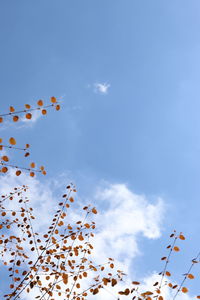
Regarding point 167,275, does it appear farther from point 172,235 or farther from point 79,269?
point 79,269

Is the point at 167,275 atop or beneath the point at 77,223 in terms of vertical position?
Result: beneath

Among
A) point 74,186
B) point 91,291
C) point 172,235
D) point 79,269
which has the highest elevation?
point 74,186

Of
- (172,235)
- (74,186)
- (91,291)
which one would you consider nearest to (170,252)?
(172,235)

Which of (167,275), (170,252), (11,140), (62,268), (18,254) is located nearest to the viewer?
(11,140)

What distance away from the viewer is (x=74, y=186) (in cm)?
834

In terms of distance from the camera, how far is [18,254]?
313 inches

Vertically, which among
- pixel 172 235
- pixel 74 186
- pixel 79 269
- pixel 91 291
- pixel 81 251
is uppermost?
pixel 74 186

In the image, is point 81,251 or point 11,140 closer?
point 11,140

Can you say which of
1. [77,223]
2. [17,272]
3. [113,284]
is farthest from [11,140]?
[17,272]

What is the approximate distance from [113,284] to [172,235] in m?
1.87

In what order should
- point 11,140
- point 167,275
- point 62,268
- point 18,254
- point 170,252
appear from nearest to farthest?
point 11,140, point 167,275, point 170,252, point 62,268, point 18,254

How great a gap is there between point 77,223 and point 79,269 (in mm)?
1259

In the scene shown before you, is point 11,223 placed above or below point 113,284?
above

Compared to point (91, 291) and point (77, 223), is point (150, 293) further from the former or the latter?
point (77, 223)
